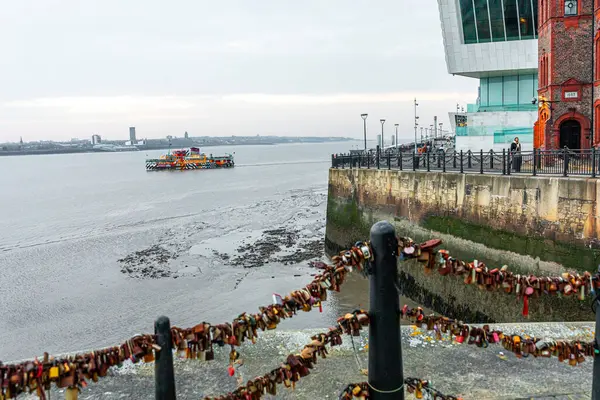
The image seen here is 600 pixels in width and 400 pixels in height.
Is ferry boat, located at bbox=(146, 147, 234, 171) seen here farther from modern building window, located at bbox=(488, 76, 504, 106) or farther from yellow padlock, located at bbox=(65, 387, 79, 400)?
yellow padlock, located at bbox=(65, 387, 79, 400)

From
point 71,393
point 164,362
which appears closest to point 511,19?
point 164,362

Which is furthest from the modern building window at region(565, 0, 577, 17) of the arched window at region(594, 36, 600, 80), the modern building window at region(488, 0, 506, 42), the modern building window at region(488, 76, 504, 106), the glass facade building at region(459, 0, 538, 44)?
the modern building window at region(488, 76, 504, 106)

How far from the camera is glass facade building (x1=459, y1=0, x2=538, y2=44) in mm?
36719

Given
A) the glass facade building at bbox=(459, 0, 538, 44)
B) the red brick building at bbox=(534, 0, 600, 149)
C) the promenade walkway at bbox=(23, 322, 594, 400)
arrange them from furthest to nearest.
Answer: the glass facade building at bbox=(459, 0, 538, 44) < the red brick building at bbox=(534, 0, 600, 149) < the promenade walkway at bbox=(23, 322, 594, 400)

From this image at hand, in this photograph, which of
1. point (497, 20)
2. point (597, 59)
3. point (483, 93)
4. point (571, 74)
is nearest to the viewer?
point (597, 59)

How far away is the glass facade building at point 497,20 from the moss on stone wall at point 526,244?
24861 mm

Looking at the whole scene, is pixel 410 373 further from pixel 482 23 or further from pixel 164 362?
pixel 482 23

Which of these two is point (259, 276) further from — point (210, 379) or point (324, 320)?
point (210, 379)

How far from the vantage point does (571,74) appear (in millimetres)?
24953

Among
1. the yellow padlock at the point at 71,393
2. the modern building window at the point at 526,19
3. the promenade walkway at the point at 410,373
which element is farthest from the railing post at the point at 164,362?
the modern building window at the point at 526,19

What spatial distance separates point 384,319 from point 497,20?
3957 centimetres

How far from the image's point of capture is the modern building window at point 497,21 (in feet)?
121

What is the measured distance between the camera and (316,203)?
50969 millimetres

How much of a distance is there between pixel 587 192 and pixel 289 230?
2371 cm
